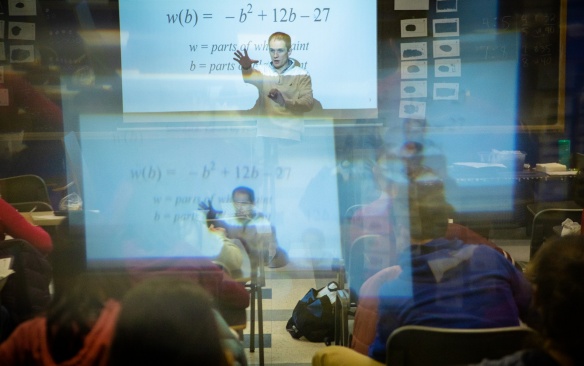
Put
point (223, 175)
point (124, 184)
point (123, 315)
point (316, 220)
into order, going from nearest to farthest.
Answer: point (123, 315), point (124, 184), point (223, 175), point (316, 220)

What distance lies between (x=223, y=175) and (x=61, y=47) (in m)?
1.49

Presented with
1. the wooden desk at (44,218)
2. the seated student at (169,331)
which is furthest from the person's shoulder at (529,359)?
the wooden desk at (44,218)

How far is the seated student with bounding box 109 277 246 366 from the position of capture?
3.74 feet

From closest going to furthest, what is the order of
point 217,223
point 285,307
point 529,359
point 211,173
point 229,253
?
point 529,359, point 229,253, point 217,223, point 211,173, point 285,307

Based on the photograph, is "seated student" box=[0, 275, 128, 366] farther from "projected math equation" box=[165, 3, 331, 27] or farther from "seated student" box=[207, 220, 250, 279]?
"projected math equation" box=[165, 3, 331, 27]

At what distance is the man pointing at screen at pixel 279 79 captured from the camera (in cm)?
419

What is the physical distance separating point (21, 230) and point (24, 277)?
29cm

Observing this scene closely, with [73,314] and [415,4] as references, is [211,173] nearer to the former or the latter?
[73,314]

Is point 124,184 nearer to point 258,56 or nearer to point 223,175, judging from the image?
point 223,175

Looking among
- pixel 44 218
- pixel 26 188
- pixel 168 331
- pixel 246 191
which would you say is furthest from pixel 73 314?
pixel 26 188

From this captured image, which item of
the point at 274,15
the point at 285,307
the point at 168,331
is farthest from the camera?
the point at 274,15

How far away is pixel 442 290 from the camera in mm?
1812

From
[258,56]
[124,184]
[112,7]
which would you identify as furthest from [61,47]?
[124,184]

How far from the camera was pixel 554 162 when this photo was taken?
480 cm
